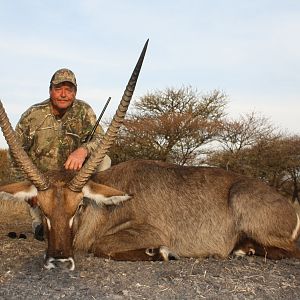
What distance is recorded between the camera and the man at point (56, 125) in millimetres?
8422

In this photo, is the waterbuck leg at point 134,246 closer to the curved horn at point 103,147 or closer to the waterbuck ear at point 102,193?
the waterbuck ear at point 102,193

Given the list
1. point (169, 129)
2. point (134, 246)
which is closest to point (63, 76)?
point (134, 246)

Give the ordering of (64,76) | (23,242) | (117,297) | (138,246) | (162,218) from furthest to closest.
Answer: (64,76)
(23,242)
(162,218)
(138,246)
(117,297)

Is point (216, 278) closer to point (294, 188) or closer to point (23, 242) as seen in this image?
point (23, 242)

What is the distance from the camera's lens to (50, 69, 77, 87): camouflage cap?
27.3ft

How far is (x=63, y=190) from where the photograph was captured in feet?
18.3

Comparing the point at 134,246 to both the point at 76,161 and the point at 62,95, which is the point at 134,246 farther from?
the point at 62,95

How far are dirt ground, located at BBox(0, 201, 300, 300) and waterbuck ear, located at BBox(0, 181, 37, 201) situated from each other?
629mm

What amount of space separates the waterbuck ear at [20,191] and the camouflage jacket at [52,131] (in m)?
2.61

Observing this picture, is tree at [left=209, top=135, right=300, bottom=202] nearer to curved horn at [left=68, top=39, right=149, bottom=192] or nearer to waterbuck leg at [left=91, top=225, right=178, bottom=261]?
waterbuck leg at [left=91, top=225, right=178, bottom=261]

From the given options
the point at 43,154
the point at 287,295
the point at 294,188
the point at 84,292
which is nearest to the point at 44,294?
the point at 84,292

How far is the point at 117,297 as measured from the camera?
412 centimetres

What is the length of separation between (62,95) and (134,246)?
11.1ft

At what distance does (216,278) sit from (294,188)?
24.4 meters
